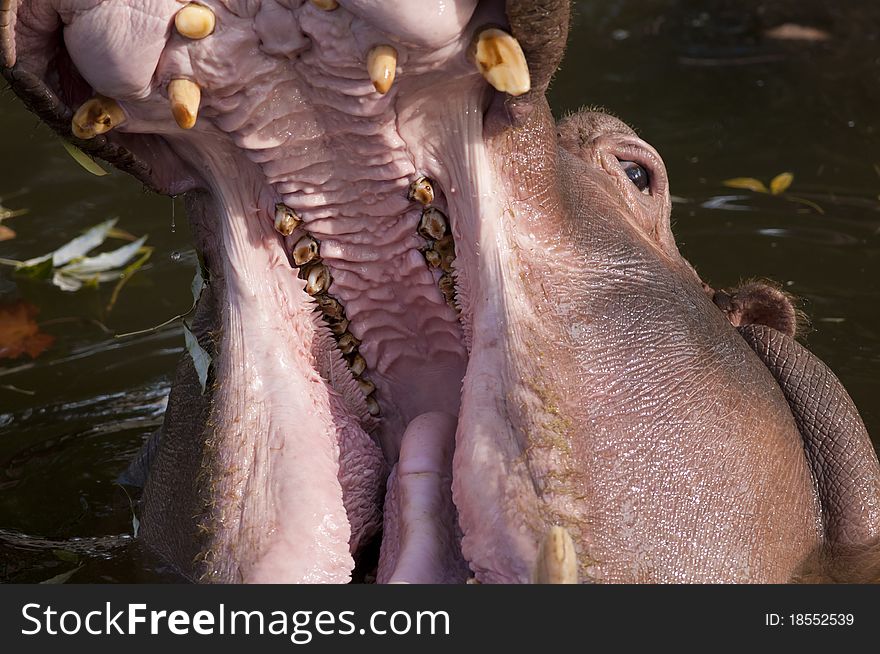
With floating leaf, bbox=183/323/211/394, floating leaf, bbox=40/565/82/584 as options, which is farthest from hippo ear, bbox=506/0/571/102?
floating leaf, bbox=40/565/82/584

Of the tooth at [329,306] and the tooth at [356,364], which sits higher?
the tooth at [329,306]

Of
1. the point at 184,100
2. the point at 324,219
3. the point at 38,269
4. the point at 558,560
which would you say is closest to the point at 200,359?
the point at 324,219

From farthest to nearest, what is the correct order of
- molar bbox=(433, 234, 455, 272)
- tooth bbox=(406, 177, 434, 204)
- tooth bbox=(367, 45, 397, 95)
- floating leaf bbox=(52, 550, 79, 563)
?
1. floating leaf bbox=(52, 550, 79, 563)
2. molar bbox=(433, 234, 455, 272)
3. tooth bbox=(406, 177, 434, 204)
4. tooth bbox=(367, 45, 397, 95)

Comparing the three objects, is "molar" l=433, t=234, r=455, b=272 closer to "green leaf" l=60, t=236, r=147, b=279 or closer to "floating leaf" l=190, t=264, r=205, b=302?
"floating leaf" l=190, t=264, r=205, b=302

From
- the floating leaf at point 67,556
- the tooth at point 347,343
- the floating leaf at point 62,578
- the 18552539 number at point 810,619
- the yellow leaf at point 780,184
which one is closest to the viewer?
the 18552539 number at point 810,619

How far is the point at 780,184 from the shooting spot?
23.2ft

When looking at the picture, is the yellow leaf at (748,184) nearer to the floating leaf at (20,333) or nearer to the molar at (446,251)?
the floating leaf at (20,333)

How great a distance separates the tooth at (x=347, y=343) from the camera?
3.28 meters

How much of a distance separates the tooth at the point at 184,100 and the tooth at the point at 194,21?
0.35 feet

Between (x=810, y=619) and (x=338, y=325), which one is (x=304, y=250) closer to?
(x=338, y=325)

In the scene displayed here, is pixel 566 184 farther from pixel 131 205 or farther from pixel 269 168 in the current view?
pixel 131 205

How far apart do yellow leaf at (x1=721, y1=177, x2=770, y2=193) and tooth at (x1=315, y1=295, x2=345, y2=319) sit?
14.6ft

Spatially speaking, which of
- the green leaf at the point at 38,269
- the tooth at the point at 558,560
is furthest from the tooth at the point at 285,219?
the green leaf at the point at 38,269

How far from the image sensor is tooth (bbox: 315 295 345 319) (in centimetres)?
321
